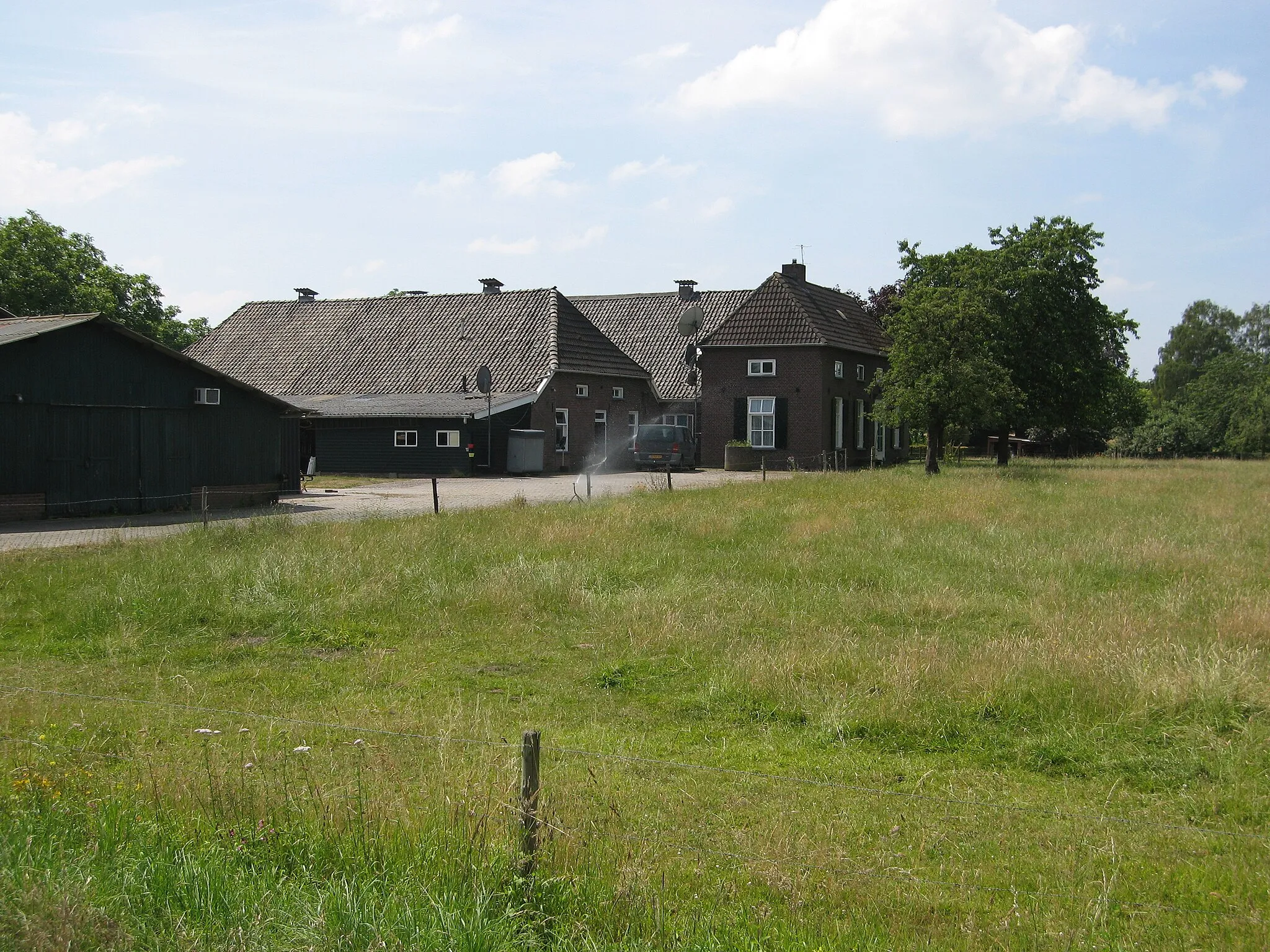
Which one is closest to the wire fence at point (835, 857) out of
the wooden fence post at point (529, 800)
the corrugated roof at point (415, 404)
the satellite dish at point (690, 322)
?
the wooden fence post at point (529, 800)

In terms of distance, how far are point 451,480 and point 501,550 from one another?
19629mm

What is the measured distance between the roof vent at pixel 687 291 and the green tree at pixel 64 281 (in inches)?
888

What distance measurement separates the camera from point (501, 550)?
14617mm

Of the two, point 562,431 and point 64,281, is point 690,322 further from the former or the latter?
point 64,281

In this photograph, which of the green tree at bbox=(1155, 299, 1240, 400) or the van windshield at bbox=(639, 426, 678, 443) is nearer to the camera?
the van windshield at bbox=(639, 426, 678, 443)

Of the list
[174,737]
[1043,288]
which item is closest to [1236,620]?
[174,737]

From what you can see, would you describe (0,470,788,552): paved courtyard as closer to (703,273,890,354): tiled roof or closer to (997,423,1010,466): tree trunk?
(703,273,890,354): tiled roof

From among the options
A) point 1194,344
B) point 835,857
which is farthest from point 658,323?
point 1194,344

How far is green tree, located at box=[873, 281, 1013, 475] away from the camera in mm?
31984

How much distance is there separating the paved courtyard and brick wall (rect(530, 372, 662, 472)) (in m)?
2.44

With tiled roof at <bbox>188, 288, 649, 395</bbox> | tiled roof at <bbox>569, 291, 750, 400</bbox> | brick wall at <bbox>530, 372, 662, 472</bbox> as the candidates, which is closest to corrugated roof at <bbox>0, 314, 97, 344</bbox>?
brick wall at <bbox>530, 372, 662, 472</bbox>

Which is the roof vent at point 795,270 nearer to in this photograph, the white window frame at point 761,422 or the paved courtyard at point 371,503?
the white window frame at point 761,422

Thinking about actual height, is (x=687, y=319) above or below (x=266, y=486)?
above

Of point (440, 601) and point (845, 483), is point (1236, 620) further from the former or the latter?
point (845, 483)
